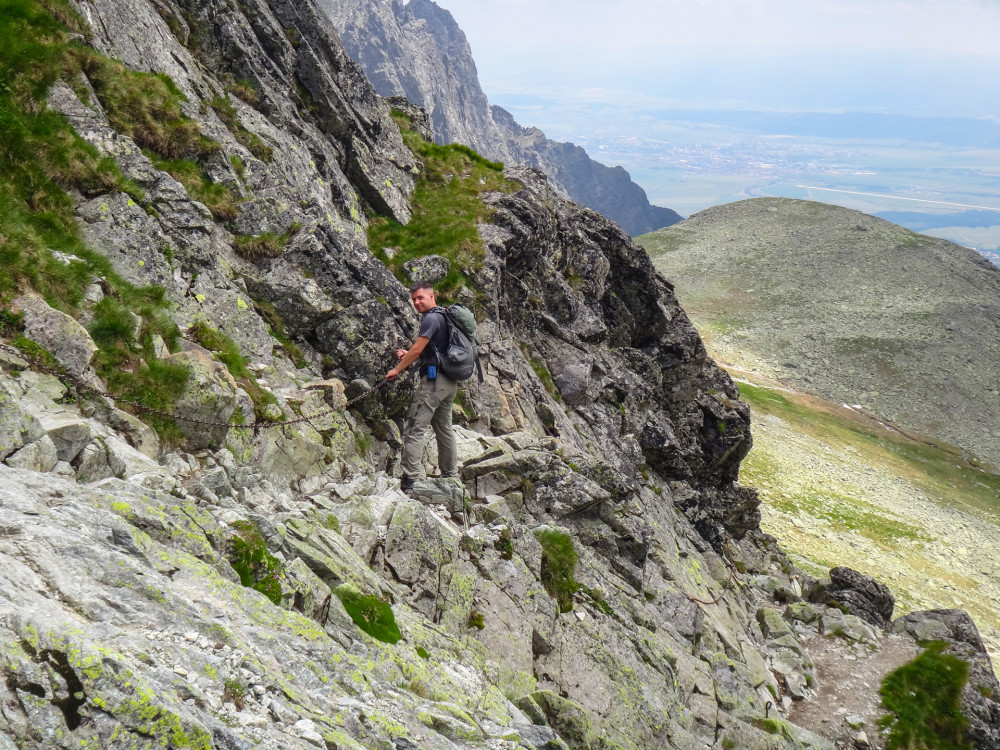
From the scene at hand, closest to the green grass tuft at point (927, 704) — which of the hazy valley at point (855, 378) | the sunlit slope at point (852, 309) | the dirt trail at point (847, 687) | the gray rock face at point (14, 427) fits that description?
the dirt trail at point (847, 687)

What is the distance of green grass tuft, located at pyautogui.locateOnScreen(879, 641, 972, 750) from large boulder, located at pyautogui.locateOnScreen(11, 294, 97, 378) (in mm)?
25979

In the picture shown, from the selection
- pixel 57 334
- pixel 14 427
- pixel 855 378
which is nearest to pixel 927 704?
pixel 14 427

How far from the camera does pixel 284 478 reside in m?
11.8

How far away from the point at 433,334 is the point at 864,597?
95.2 feet

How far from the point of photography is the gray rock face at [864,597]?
2917 cm

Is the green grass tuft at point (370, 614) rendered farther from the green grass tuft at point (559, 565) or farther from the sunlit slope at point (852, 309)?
the sunlit slope at point (852, 309)

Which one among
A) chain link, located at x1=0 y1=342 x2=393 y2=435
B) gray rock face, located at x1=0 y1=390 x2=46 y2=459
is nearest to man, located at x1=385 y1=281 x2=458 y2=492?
chain link, located at x1=0 y1=342 x2=393 y2=435

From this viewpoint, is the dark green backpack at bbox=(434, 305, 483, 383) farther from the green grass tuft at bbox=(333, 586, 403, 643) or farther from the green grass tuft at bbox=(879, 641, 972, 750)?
the green grass tuft at bbox=(879, 641, 972, 750)

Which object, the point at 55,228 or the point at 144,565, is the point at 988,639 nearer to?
the point at 144,565

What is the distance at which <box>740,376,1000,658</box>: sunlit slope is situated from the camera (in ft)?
149

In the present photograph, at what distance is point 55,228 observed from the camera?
1148 centimetres

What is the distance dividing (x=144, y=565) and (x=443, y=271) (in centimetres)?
1766

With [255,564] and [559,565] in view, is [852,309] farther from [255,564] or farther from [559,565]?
[255,564]

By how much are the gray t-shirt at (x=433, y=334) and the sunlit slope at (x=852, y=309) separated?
89.5m
